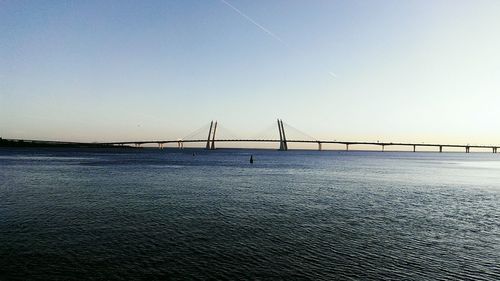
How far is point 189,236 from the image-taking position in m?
17.8

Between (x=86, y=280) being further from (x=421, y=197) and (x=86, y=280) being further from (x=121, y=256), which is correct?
(x=421, y=197)

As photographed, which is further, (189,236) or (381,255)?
(189,236)

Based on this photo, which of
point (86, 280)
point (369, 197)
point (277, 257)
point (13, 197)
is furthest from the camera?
point (369, 197)

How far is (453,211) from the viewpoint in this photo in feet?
87.1

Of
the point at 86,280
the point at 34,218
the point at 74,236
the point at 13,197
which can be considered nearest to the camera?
the point at 86,280

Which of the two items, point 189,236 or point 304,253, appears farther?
point 189,236

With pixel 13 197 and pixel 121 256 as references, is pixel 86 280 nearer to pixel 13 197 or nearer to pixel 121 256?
pixel 121 256

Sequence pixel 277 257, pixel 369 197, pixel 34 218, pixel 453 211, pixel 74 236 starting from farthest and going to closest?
pixel 369 197, pixel 453 211, pixel 34 218, pixel 74 236, pixel 277 257

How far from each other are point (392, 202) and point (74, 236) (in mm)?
24086

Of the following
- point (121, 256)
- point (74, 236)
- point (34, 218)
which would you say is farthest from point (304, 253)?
point (34, 218)

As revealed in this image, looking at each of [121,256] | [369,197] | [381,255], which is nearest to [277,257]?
[381,255]

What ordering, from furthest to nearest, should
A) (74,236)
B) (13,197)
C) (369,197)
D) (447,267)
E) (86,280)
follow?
(369,197) → (13,197) → (74,236) → (447,267) → (86,280)

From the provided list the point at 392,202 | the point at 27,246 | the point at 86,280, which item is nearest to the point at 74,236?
the point at 27,246

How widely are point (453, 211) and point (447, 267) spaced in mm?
14725
